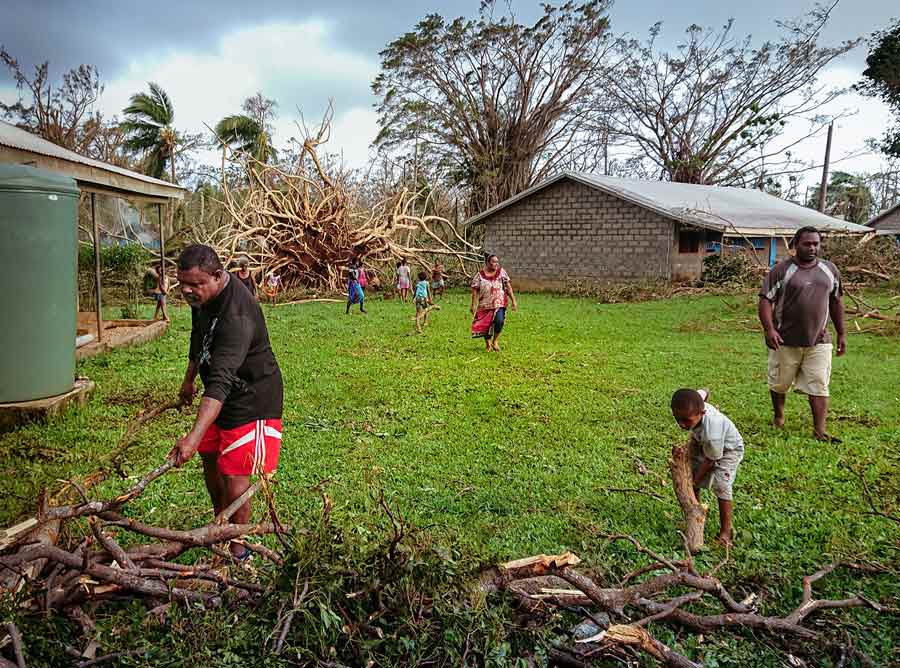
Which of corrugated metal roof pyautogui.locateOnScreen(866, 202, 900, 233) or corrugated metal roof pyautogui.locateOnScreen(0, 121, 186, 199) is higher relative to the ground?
corrugated metal roof pyautogui.locateOnScreen(866, 202, 900, 233)

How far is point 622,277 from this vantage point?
21.5 metres

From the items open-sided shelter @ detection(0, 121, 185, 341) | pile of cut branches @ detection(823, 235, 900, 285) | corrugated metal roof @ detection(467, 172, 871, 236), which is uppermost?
corrugated metal roof @ detection(467, 172, 871, 236)

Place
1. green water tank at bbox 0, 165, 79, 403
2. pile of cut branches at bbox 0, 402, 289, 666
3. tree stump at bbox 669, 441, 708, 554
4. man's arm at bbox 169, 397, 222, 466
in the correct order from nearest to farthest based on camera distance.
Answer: pile of cut branches at bbox 0, 402, 289, 666, man's arm at bbox 169, 397, 222, 466, tree stump at bbox 669, 441, 708, 554, green water tank at bbox 0, 165, 79, 403

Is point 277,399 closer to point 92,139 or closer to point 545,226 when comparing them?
point 545,226

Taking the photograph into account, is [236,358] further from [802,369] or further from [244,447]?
[802,369]

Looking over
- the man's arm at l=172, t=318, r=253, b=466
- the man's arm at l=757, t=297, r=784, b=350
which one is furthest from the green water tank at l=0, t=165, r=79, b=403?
the man's arm at l=757, t=297, r=784, b=350

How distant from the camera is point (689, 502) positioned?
3.73 meters

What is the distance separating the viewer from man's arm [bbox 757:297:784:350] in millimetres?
6004

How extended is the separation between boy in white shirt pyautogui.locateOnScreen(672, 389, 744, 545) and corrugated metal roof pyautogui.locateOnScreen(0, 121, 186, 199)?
741 centimetres

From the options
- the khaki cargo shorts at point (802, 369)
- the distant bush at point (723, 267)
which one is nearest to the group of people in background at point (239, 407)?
the khaki cargo shorts at point (802, 369)

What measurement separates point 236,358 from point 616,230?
19.9 meters

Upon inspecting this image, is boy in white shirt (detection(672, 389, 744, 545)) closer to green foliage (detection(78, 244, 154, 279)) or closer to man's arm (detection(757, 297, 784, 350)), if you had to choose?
man's arm (detection(757, 297, 784, 350))

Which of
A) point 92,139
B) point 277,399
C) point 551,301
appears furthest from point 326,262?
point 277,399

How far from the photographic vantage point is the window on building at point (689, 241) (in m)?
21.3
